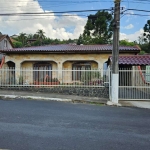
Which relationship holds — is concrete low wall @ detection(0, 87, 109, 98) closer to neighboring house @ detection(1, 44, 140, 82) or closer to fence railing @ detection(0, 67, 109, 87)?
fence railing @ detection(0, 67, 109, 87)

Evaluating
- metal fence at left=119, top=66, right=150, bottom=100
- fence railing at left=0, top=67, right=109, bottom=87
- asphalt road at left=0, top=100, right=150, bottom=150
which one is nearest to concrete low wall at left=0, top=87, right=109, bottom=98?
fence railing at left=0, top=67, right=109, bottom=87

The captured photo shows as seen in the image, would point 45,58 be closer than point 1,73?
No

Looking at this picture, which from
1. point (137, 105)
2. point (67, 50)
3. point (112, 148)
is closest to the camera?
point (112, 148)

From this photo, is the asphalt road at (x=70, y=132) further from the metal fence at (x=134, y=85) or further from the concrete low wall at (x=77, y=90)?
the concrete low wall at (x=77, y=90)

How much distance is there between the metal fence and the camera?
484 inches

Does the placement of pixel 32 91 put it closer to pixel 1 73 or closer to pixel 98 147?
pixel 1 73

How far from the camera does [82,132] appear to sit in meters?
5.78

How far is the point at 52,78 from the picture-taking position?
600 inches

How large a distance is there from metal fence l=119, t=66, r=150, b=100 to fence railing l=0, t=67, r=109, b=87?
1019mm

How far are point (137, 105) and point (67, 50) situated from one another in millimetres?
10589

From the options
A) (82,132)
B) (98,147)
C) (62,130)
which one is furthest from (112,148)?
(62,130)

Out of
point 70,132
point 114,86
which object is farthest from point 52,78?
point 70,132

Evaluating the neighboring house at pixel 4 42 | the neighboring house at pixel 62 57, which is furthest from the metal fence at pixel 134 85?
the neighboring house at pixel 4 42

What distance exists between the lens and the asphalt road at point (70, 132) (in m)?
4.71
